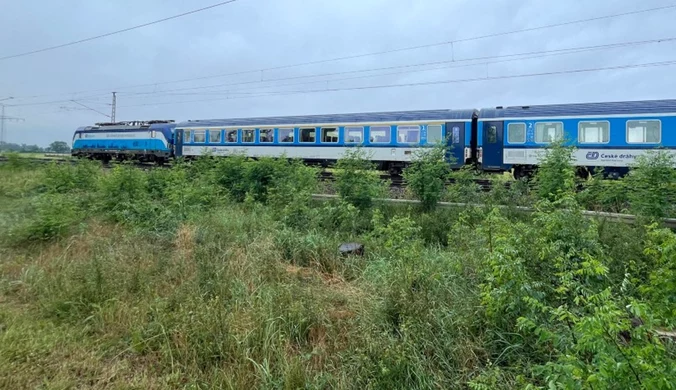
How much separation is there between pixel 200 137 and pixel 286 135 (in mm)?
6572

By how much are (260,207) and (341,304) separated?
4.86 meters

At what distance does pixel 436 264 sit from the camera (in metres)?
4.77

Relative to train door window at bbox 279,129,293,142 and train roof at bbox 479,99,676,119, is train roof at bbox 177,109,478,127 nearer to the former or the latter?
train door window at bbox 279,129,293,142

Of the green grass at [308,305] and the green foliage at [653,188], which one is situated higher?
the green foliage at [653,188]

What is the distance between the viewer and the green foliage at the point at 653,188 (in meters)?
6.83

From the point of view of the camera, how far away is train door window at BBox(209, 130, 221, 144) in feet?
73.6

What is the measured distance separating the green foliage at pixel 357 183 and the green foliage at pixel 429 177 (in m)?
0.80

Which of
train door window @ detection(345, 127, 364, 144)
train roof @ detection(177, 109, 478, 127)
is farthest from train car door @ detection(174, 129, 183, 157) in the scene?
train door window @ detection(345, 127, 364, 144)

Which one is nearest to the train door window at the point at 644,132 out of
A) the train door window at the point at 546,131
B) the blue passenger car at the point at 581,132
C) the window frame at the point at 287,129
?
the blue passenger car at the point at 581,132

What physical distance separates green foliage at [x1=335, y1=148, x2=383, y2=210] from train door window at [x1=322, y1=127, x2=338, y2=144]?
8.63 meters

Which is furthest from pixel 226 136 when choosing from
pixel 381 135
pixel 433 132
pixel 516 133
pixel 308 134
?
pixel 516 133

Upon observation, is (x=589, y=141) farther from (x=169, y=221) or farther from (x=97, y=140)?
(x=97, y=140)

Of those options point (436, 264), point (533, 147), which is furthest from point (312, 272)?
point (533, 147)

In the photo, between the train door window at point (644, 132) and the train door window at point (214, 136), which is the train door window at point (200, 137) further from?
the train door window at point (644, 132)
